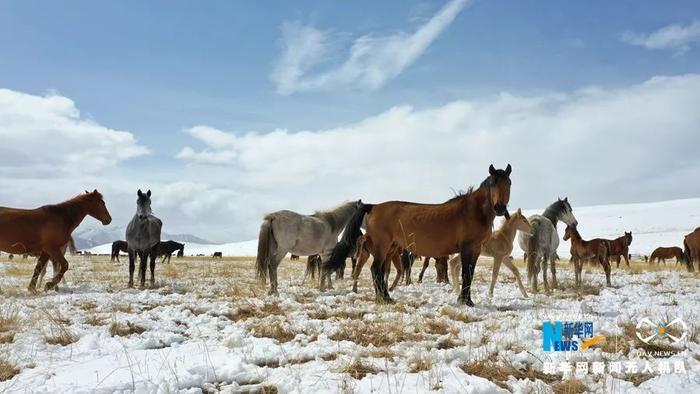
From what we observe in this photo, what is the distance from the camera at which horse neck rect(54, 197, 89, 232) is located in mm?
11789

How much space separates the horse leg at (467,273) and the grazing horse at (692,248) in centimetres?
1674

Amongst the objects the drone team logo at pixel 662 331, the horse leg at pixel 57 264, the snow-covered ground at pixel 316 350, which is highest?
the horse leg at pixel 57 264

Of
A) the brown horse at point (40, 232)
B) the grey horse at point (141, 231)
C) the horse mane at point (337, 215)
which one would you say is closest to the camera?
the brown horse at point (40, 232)

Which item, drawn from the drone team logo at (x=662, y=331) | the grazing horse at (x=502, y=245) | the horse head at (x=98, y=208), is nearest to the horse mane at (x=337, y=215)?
the grazing horse at (x=502, y=245)

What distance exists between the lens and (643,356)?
180 inches

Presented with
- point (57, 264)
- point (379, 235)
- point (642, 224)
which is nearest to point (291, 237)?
point (379, 235)

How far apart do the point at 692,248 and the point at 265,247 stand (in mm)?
19915

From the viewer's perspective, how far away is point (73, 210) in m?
12.0

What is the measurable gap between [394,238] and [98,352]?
5821 millimetres

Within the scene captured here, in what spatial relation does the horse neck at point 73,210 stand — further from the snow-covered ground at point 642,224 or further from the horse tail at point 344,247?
the snow-covered ground at point 642,224

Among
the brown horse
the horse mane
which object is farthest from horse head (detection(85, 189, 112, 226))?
the horse mane

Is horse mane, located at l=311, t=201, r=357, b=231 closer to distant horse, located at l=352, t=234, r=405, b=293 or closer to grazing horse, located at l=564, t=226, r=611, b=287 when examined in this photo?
distant horse, located at l=352, t=234, r=405, b=293

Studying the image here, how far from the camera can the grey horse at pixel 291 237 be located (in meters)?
11.0

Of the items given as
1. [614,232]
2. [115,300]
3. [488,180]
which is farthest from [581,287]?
[614,232]
